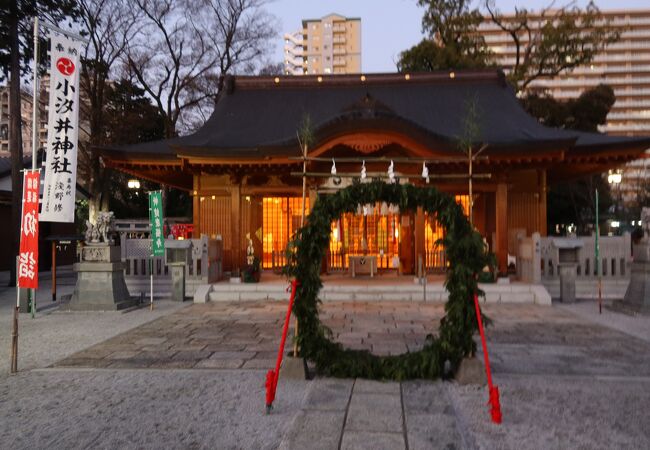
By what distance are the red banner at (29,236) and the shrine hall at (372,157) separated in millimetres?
6058

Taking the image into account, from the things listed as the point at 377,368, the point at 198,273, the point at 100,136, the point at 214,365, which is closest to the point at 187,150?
the point at 198,273

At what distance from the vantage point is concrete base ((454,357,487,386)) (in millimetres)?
5199

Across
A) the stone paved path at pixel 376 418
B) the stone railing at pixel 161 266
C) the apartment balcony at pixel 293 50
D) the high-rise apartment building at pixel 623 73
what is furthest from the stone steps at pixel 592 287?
the apartment balcony at pixel 293 50

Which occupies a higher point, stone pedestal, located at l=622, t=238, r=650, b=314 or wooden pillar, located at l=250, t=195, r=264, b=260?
wooden pillar, located at l=250, t=195, r=264, b=260

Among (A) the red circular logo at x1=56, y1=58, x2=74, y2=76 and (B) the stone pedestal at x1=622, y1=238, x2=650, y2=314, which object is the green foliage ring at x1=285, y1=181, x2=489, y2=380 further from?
(B) the stone pedestal at x1=622, y1=238, x2=650, y2=314

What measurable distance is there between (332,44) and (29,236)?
101470mm

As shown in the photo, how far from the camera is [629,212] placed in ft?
137

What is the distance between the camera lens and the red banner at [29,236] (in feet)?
22.3

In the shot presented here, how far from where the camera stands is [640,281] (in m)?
10.0

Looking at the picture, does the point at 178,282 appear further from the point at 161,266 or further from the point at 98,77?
the point at 98,77

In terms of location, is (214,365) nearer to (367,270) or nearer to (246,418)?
(246,418)

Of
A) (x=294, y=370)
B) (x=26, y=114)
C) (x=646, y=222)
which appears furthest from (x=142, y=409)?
(x=26, y=114)

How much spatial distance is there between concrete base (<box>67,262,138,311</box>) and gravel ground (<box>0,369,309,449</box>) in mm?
4795

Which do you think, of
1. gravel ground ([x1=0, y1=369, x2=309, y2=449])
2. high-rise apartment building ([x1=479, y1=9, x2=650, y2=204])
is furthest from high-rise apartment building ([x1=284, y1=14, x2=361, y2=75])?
gravel ground ([x1=0, y1=369, x2=309, y2=449])
